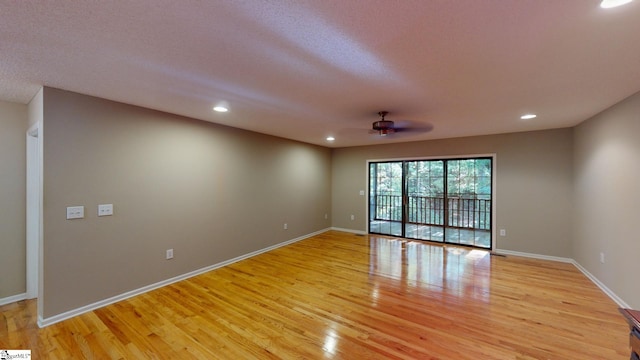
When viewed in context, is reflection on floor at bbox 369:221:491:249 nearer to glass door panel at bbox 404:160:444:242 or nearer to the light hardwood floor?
glass door panel at bbox 404:160:444:242

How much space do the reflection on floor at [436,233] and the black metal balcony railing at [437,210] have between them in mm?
117

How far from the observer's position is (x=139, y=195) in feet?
10.2

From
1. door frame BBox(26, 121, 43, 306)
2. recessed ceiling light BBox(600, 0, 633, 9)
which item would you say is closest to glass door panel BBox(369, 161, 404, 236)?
recessed ceiling light BBox(600, 0, 633, 9)

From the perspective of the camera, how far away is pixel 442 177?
5.51 meters

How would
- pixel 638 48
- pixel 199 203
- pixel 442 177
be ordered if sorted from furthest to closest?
pixel 442 177 → pixel 199 203 → pixel 638 48

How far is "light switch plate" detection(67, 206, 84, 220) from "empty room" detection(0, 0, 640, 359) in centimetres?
6

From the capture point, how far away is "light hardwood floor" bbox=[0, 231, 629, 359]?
2082mm

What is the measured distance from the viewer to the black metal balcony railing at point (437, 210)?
5328 millimetres

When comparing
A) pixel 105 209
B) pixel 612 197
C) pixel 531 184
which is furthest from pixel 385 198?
pixel 105 209

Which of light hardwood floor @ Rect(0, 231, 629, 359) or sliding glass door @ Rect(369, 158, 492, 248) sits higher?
sliding glass door @ Rect(369, 158, 492, 248)

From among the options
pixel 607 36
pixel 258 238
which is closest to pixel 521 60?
pixel 607 36

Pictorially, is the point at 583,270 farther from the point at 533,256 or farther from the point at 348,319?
the point at 348,319

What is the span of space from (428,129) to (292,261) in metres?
3.27

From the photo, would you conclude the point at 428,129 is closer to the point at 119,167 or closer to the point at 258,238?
the point at 258,238
